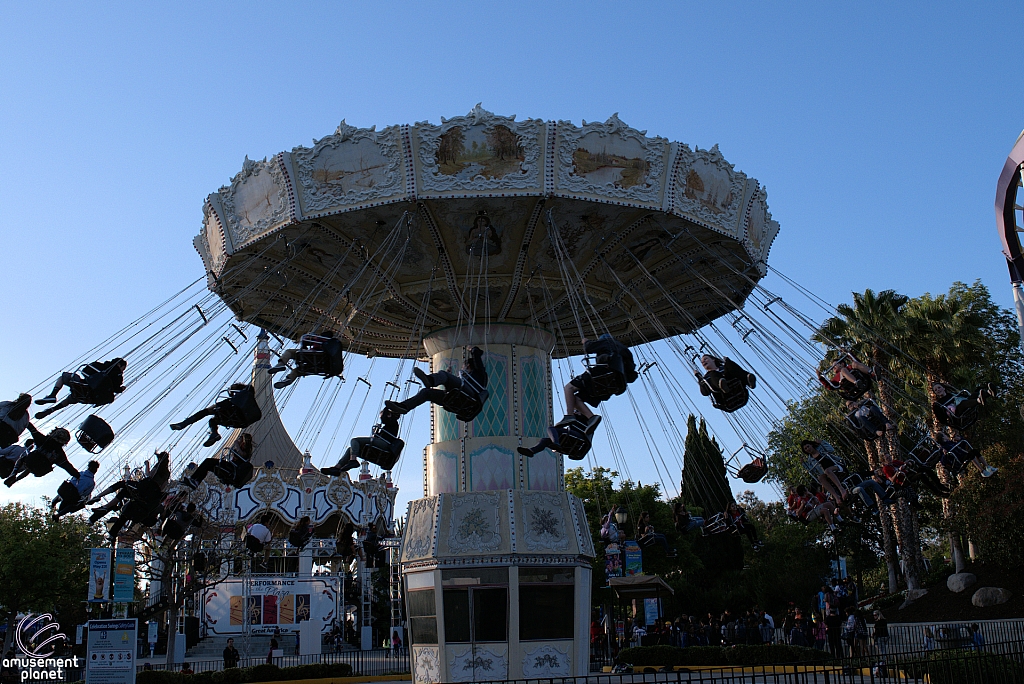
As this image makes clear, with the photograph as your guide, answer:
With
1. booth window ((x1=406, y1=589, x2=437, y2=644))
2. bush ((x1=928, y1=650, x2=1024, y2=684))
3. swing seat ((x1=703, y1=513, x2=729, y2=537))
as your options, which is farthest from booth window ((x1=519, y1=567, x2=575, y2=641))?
bush ((x1=928, y1=650, x2=1024, y2=684))

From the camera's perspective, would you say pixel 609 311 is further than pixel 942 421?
Yes

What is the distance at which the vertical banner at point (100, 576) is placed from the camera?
1750cm

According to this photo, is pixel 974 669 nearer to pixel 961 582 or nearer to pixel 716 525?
pixel 716 525

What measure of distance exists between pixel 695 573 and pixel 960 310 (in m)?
18.1

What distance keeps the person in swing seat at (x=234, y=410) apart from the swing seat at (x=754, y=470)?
7537 millimetres

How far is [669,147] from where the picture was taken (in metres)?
14.1

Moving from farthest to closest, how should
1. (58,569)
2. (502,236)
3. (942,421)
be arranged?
(58,569)
(502,236)
(942,421)

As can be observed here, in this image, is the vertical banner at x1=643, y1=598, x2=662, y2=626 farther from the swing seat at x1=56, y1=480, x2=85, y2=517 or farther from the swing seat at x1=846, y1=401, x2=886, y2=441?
the swing seat at x1=56, y1=480, x2=85, y2=517

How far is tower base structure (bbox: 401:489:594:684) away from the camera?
14.6 meters

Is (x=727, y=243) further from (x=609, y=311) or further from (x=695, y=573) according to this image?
(x=695, y=573)

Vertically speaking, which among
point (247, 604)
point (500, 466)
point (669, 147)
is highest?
point (669, 147)

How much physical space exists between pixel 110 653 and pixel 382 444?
5435mm

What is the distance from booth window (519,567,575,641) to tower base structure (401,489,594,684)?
0.05 ft

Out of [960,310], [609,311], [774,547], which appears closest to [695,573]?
[774,547]
